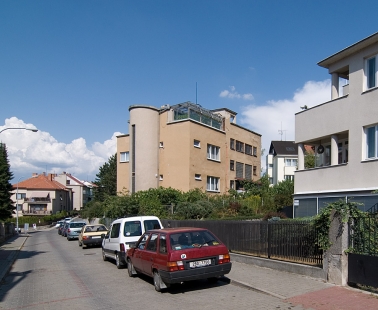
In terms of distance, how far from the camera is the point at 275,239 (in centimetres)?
1182

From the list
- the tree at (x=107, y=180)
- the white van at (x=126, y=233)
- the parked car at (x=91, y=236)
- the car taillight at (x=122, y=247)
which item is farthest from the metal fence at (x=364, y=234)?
the tree at (x=107, y=180)

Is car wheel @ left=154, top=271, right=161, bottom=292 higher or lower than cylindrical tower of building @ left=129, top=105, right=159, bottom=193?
lower

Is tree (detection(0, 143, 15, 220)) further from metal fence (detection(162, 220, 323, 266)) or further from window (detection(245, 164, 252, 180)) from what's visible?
metal fence (detection(162, 220, 323, 266))

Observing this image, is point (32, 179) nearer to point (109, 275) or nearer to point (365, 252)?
point (109, 275)

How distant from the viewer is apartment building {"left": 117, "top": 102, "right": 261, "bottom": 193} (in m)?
34.2

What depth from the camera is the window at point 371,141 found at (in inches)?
609

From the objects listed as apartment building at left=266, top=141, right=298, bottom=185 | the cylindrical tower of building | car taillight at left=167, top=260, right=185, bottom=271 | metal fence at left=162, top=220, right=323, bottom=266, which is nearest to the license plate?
car taillight at left=167, top=260, right=185, bottom=271

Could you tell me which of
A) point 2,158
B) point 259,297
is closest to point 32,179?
point 2,158

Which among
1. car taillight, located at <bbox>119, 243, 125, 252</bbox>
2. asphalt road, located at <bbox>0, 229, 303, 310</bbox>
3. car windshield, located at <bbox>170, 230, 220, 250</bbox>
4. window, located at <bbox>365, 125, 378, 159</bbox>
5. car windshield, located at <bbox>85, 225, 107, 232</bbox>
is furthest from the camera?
car windshield, located at <bbox>85, 225, 107, 232</bbox>

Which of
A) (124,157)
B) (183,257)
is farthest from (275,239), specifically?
(124,157)

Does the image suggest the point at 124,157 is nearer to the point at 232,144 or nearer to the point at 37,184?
the point at 232,144

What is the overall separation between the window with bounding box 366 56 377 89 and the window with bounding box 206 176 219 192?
21.9 m

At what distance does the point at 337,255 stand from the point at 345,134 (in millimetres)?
9871

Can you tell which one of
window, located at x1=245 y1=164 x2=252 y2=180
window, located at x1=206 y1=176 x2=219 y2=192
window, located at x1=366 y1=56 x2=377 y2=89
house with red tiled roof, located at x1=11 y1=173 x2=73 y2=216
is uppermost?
window, located at x1=366 y1=56 x2=377 y2=89
